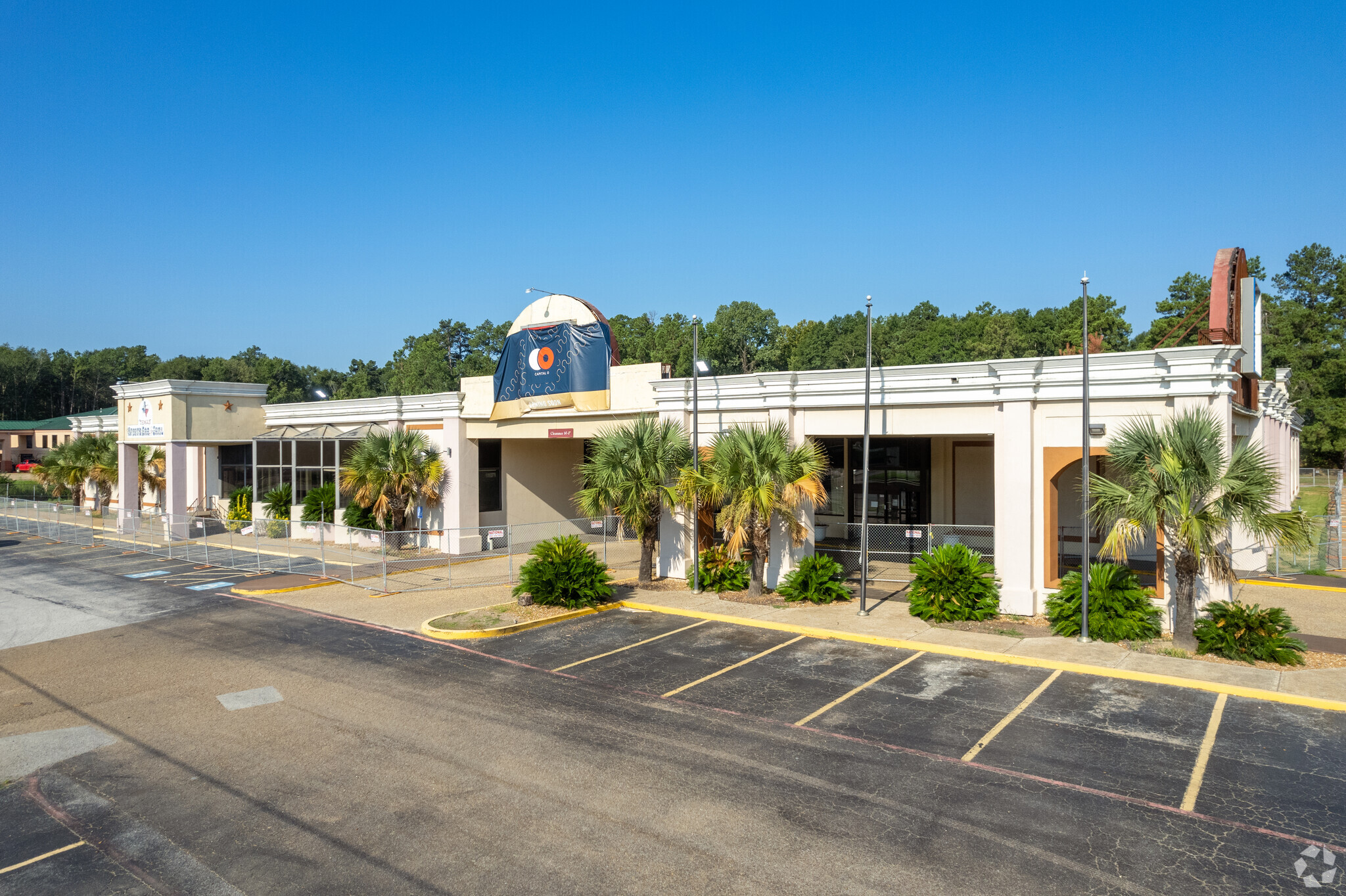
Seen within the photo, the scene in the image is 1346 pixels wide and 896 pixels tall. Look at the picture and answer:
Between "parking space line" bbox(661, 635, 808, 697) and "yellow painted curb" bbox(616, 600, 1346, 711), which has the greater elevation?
"yellow painted curb" bbox(616, 600, 1346, 711)

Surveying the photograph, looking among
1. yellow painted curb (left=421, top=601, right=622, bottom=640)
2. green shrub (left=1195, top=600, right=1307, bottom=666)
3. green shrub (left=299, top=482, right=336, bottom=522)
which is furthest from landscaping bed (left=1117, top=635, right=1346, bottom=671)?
green shrub (left=299, top=482, right=336, bottom=522)

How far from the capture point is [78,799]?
944 cm

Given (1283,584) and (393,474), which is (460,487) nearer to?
(393,474)

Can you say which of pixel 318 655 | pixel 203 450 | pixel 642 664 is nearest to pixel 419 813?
pixel 642 664

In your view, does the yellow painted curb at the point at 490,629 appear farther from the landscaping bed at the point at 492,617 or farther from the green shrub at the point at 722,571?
the green shrub at the point at 722,571

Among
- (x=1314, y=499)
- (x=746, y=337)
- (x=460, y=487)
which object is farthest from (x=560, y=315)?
(x=746, y=337)

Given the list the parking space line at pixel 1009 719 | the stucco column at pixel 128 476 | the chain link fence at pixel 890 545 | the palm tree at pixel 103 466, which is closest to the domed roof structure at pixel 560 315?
the chain link fence at pixel 890 545

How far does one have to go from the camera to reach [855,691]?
42.9 feet

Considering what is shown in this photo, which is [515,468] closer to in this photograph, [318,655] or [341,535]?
[341,535]

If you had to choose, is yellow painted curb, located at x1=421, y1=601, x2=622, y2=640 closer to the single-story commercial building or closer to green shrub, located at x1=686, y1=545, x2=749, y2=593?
green shrub, located at x1=686, y1=545, x2=749, y2=593

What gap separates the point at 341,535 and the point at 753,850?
90.9ft

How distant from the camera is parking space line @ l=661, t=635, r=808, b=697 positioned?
13234mm

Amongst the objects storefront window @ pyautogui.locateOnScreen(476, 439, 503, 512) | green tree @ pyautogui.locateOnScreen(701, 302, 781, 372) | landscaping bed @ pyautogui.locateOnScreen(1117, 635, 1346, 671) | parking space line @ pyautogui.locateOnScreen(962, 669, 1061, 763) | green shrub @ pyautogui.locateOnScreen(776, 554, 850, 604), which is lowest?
parking space line @ pyautogui.locateOnScreen(962, 669, 1061, 763)

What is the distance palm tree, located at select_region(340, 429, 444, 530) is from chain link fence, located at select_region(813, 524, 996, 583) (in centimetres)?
1451
